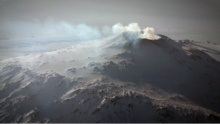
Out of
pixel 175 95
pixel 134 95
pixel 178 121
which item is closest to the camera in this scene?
pixel 178 121

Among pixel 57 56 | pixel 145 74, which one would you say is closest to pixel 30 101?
pixel 57 56

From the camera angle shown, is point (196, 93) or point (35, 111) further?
point (196, 93)

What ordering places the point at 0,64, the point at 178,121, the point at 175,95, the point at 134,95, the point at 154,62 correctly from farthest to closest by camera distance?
the point at 0,64 → the point at 154,62 → the point at 175,95 → the point at 134,95 → the point at 178,121

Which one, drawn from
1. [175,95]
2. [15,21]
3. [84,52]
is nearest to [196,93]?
[175,95]

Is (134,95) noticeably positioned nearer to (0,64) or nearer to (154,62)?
(154,62)

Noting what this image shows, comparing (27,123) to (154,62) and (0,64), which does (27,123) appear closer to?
(154,62)

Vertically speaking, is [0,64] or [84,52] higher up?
[84,52]
